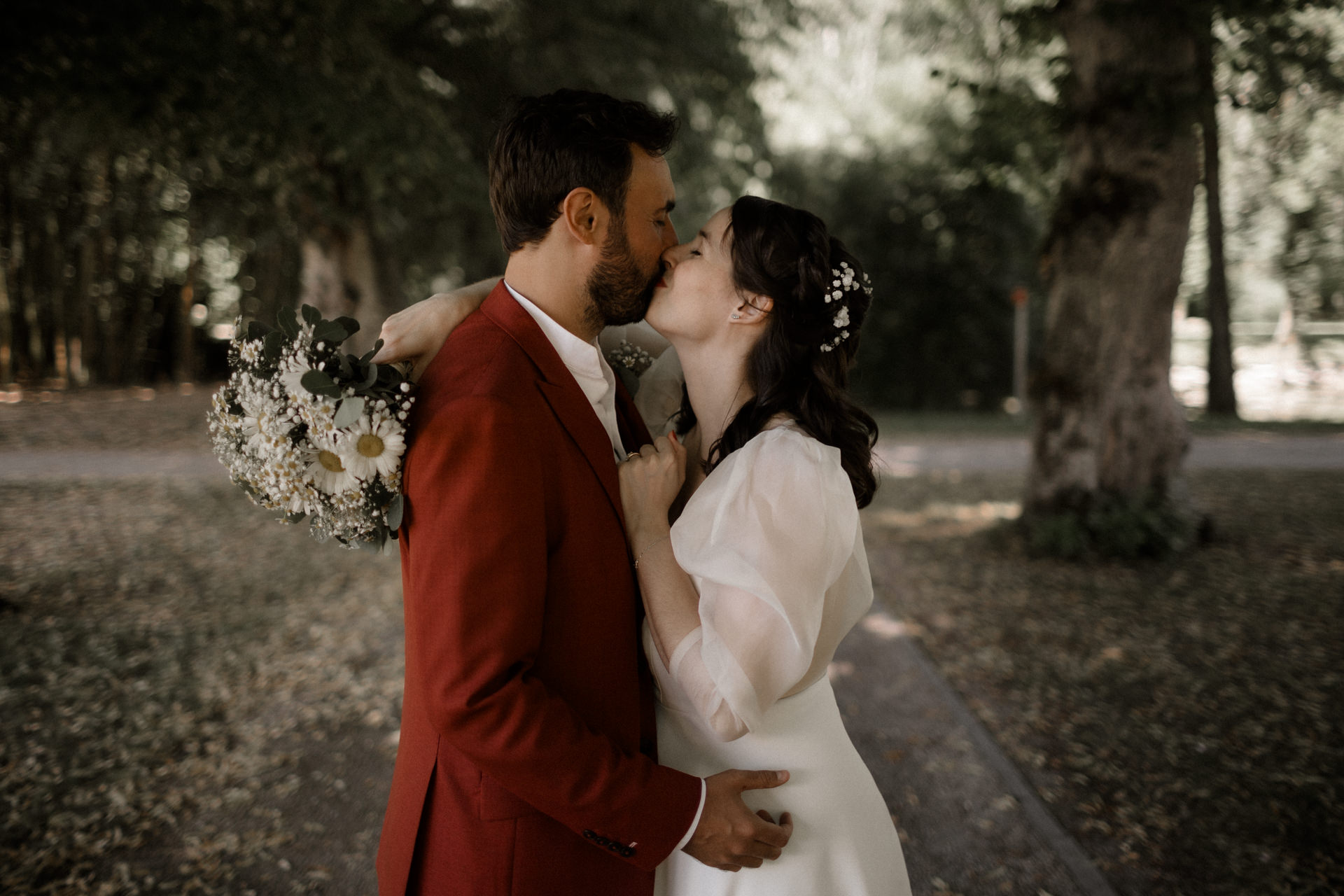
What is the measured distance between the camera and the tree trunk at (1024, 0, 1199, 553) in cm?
652

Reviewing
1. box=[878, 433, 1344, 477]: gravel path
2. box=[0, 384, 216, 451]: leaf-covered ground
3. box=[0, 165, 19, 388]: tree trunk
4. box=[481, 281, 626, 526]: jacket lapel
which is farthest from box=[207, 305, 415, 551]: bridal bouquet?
box=[0, 165, 19, 388]: tree trunk

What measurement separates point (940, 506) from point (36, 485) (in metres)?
10.2

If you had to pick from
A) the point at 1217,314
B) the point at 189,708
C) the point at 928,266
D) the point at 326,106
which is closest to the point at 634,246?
the point at 189,708

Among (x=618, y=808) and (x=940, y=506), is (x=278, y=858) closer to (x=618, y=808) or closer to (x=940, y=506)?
(x=618, y=808)

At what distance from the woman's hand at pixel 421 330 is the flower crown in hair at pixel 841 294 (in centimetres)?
88

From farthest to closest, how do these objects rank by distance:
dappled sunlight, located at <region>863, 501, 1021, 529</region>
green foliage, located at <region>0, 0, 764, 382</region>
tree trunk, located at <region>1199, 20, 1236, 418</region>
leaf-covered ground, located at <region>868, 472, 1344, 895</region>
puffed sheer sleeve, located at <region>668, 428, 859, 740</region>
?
tree trunk, located at <region>1199, 20, 1236, 418</region>, dappled sunlight, located at <region>863, 501, 1021, 529</region>, green foliage, located at <region>0, 0, 764, 382</region>, leaf-covered ground, located at <region>868, 472, 1344, 895</region>, puffed sheer sleeve, located at <region>668, 428, 859, 740</region>

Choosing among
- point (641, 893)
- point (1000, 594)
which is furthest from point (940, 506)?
point (641, 893)

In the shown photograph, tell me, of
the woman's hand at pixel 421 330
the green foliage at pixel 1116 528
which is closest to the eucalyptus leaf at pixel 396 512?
the woman's hand at pixel 421 330

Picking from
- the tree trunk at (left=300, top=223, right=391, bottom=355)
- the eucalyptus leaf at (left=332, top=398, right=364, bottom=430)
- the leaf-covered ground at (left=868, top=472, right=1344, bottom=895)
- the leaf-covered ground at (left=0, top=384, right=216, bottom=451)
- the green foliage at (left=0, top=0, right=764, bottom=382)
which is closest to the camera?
the eucalyptus leaf at (left=332, top=398, right=364, bottom=430)

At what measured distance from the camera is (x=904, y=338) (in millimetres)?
18281

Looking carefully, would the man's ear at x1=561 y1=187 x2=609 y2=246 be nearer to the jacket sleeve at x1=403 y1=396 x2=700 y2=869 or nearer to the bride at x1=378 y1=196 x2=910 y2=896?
the bride at x1=378 y1=196 x2=910 y2=896

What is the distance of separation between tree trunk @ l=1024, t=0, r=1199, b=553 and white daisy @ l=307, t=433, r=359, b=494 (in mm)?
6817

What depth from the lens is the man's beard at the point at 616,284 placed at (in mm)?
1798

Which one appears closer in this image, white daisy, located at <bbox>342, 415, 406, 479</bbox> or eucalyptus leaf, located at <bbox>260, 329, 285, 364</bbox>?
white daisy, located at <bbox>342, 415, 406, 479</bbox>
